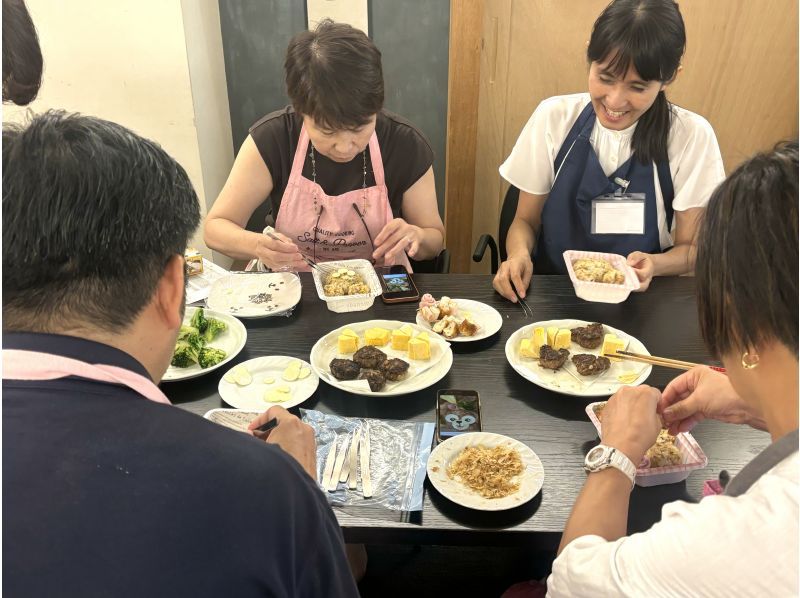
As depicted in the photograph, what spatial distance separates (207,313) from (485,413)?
3.15ft

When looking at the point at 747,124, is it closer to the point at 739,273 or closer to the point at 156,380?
the point at 739,273

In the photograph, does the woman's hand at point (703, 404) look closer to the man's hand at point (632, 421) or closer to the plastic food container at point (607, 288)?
the man's hand at point (632, 421)

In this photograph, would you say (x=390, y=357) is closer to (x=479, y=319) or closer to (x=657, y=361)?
(x=479, y=319)

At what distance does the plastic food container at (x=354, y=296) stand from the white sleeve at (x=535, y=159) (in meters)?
0.87

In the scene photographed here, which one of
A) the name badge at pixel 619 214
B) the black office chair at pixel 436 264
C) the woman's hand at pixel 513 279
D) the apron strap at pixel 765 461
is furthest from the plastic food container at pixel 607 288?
the apron strap at pixel 765 461

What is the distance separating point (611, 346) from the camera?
5.65 ft

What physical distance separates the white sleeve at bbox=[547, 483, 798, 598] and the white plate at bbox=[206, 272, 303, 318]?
1331 millimetres

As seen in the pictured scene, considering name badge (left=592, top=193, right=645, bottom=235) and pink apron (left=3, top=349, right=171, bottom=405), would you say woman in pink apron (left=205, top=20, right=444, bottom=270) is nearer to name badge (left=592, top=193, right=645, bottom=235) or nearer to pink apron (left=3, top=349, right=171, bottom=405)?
name badge (left=592, top=193, right=645, bottom=235)

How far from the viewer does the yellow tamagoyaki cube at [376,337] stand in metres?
1.80

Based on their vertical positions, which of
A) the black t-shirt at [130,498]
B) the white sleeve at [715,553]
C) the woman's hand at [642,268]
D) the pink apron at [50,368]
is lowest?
the woman's hand at [642,268]

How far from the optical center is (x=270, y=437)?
1291mm

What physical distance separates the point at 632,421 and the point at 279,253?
4.44 ft

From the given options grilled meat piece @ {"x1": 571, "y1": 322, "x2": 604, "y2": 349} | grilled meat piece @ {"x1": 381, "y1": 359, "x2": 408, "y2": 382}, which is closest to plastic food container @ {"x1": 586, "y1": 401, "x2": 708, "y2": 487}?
grilled meat piece @ {"x1": 571, "y1": 322, "x2": 604, "y2": 349}

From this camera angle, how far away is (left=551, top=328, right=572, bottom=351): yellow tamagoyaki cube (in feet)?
5.81
